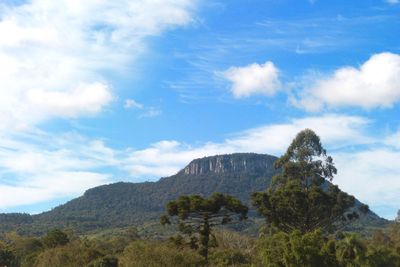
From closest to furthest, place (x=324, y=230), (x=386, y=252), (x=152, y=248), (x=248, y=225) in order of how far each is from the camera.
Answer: (x=152, y=248)
(x=386, y=252)
(x=324, y=230)
(x=248, y=225)

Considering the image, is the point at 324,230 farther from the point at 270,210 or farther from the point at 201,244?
the point at 201,244

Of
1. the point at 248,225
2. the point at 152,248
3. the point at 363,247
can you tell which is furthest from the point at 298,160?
the point at 248,225

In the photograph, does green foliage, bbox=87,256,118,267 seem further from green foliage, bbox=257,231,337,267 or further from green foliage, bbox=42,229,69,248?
green foliage, bbox=42,229,69,248

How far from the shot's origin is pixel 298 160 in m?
52.4

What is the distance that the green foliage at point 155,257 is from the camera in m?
35.9

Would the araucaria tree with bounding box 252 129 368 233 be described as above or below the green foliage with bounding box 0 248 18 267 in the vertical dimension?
above

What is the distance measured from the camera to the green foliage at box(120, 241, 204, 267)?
35.9 meters

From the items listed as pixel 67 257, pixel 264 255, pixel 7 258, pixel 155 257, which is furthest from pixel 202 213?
pixel 7 258

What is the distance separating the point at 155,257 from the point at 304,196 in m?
17.4

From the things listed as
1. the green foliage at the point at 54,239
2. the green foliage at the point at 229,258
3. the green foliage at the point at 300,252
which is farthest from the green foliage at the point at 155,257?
the green foliage at the point at 54,239

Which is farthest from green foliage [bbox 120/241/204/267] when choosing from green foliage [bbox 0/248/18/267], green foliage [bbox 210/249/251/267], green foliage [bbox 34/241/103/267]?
green foliage [bbox 0/248/18/267]

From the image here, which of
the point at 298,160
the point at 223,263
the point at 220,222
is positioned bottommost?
the point at 223,263

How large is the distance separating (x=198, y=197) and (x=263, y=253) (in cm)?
673

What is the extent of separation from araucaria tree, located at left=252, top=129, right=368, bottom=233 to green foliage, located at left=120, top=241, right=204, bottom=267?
13.2 meters
